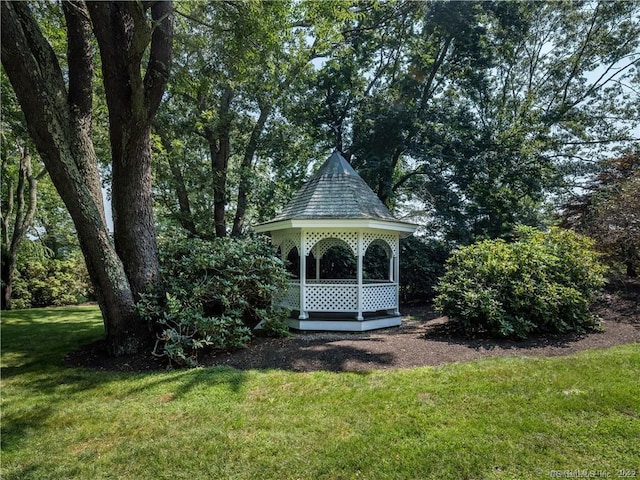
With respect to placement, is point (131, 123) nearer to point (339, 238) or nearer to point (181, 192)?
point (339, 238)

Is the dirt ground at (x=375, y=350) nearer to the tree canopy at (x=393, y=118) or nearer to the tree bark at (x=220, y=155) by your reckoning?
the tree canopy at (x=393, y=118)

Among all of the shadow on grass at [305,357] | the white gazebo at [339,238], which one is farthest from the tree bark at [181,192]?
the shadow on grass at [305,357]

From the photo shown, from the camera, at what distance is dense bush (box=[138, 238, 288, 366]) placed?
6.33 metres

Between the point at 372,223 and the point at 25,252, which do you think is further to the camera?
the point at 25,252

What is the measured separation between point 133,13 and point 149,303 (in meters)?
4.64

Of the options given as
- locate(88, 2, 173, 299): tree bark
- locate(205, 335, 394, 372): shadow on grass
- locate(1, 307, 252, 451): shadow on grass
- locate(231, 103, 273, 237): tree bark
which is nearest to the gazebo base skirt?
locate(205, 335, 394, 372): shadow on grass

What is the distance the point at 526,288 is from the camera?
7414 millimetres

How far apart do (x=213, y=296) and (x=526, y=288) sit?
20.8 ft

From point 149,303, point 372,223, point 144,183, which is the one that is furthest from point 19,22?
point 372,223

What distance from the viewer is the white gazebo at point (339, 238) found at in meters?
9.01

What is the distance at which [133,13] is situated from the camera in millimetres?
5164

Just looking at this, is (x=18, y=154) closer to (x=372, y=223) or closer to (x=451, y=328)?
(x=372, y=223)

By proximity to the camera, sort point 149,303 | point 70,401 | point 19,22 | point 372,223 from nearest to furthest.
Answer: point 70,401 → point 19,22 → point 149,303 → point 372,223

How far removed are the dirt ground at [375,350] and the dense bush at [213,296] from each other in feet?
1.17
